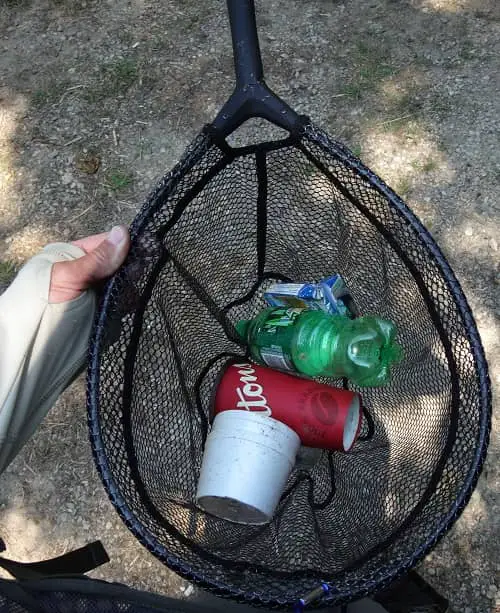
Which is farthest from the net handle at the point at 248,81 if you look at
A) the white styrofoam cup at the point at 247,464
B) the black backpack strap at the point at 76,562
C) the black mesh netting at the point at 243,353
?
the black backpack strap at the point at 76,562

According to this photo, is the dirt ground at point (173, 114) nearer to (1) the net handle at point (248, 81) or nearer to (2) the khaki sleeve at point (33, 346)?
(2) the khaki sleeve at point (33, 346)

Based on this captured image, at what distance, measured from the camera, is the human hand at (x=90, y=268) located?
0.94 metres

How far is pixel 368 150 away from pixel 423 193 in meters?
0.21

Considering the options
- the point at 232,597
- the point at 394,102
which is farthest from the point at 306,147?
the point at 394,102

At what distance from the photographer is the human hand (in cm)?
94

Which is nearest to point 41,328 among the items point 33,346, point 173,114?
point 33,346

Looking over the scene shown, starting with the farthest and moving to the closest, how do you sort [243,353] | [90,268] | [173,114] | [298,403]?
[173,114], [243,353], [298,403], [90,268]

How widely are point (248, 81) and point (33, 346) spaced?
522 mm

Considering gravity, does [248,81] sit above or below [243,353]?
above

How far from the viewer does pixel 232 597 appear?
2.79ft

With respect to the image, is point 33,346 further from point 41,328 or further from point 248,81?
point 248,81

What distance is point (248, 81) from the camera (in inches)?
38.5

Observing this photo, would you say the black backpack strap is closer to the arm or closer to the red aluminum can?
the arm

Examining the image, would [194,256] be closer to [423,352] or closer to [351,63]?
[423,352]
